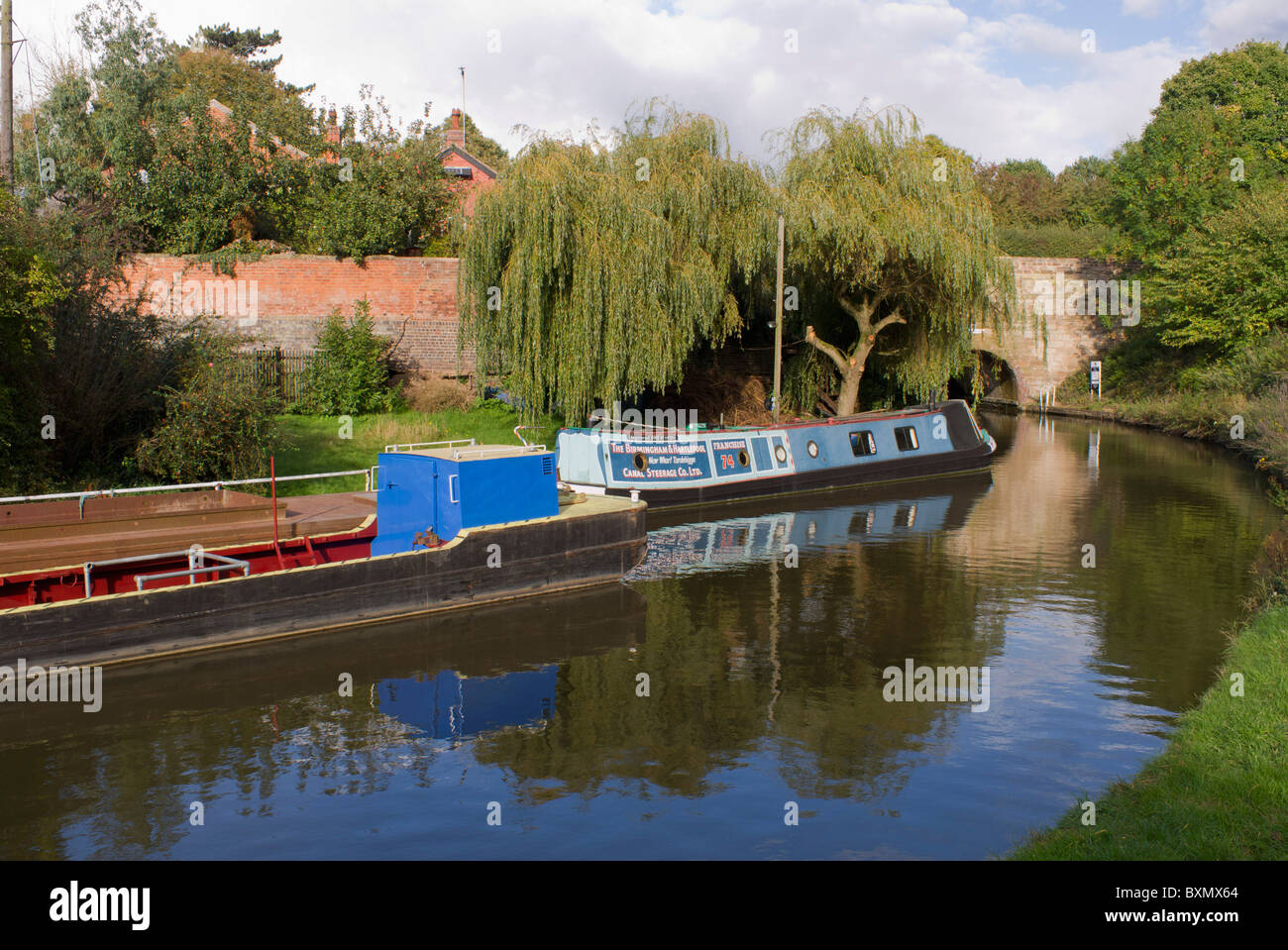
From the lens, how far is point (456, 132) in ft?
191

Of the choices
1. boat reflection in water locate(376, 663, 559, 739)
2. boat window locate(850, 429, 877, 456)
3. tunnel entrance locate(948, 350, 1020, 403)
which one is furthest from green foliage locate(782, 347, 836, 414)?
boat reflection in water locate(376, 663, 559, 739)

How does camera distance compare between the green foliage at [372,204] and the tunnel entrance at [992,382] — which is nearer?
the green foliage at [372,204]

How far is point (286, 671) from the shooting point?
1129 centimetres

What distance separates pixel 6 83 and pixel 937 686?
18.2 metres

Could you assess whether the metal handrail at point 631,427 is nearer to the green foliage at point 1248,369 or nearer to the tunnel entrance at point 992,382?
the green foliage at point 1248,369

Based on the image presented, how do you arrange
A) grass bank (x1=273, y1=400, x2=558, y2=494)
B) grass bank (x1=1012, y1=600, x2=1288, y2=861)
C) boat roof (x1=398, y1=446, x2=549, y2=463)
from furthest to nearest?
grass bank (x1=273, y1=400, x2=558, y2=494) < boat roof (x1=398, y1=446, x2=549, y2=463) < grass bank (x1=1012, y1=600, x2=1288, y2=861)

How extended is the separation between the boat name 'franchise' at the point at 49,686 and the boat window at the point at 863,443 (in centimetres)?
1734

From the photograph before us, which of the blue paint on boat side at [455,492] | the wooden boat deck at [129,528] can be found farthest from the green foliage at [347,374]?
the blue paint on boat side at [455,492]

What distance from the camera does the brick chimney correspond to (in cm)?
5497

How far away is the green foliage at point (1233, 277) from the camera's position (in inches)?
1254

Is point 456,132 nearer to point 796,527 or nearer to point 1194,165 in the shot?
point 1194,165

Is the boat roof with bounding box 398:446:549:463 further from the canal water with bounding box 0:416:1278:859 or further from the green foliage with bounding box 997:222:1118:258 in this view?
the green foliage with bounding box 997:222:1118:258

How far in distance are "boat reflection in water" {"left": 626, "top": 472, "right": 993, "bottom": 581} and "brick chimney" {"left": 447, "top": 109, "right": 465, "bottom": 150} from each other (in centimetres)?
3573
